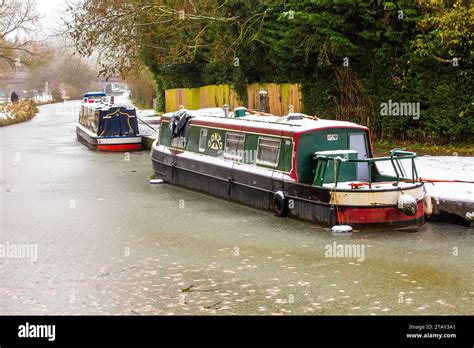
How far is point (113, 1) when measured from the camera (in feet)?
83.8

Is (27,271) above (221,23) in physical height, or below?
below

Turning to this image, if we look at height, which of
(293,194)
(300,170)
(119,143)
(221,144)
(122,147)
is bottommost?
(122,147)

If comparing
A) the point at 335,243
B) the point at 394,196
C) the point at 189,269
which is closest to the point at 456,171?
the point at 394,196

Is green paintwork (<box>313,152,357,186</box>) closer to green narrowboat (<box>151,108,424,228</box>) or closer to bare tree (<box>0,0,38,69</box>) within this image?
green narrowboat (<box>151,108,424,228</box>)

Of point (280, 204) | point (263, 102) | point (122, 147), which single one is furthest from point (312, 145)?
point (122, 147)

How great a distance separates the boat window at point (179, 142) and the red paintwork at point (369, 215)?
21.2 ft

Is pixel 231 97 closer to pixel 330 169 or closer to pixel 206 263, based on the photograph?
pixel 330 169

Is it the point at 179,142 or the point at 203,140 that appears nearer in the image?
the point at 203,140

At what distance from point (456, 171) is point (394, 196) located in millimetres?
4222

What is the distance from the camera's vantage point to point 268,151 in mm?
14195

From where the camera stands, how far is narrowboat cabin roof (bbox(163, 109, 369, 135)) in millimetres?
13625

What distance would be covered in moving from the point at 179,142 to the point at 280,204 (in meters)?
5.26

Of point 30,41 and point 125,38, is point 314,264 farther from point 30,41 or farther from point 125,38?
point 30,41

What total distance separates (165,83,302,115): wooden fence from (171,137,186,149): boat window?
92 cm
